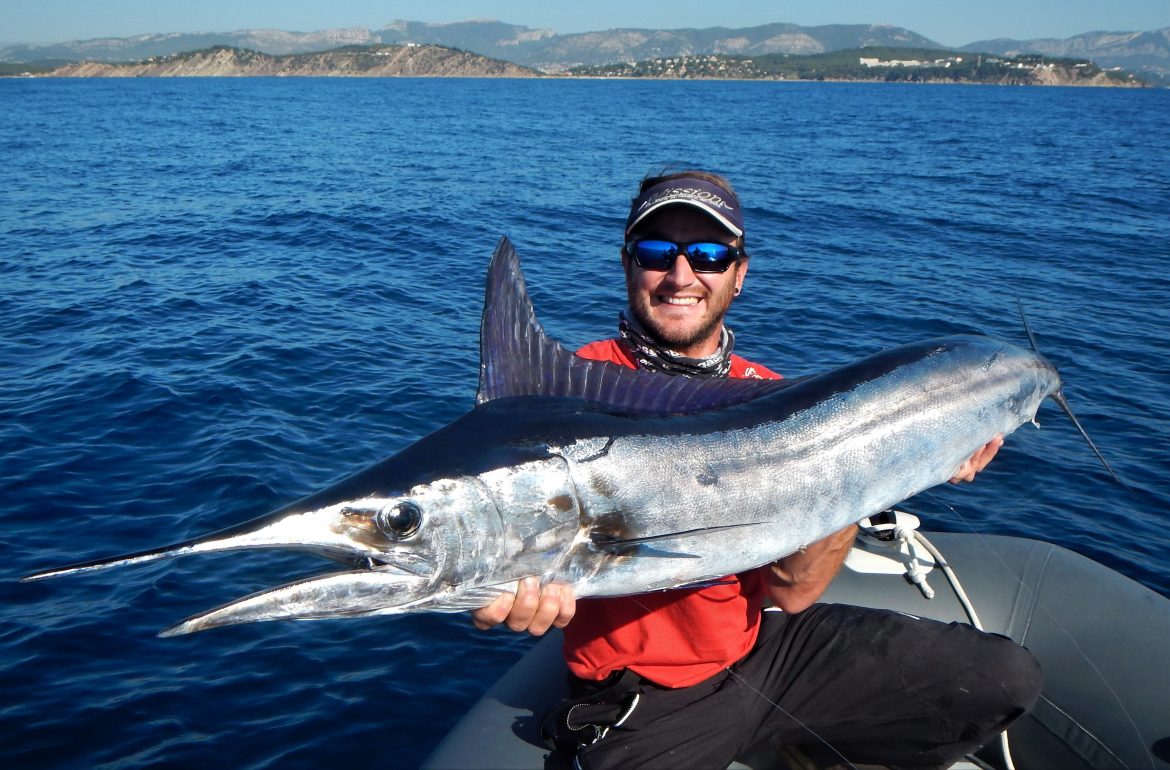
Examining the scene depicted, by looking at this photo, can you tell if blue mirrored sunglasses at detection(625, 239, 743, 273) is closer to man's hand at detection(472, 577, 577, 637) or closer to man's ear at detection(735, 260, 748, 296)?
man's ear at detection(735, 260, 748, 296)

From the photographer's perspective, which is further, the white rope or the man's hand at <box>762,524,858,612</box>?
the white rope

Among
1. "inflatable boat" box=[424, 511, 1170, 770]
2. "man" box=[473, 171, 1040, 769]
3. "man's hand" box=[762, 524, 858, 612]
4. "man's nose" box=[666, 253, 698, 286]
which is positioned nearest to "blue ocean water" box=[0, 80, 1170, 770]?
"inflatable boat" box=[424, 511, 1170, 770]

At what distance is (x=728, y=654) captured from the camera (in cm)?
341

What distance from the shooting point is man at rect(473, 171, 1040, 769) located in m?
3.25

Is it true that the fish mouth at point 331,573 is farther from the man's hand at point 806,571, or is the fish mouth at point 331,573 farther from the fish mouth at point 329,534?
the man's hand at point 806,571

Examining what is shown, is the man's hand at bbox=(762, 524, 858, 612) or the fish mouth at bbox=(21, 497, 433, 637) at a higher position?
the fish mouth at bbox=(21, 497, 433, 637)

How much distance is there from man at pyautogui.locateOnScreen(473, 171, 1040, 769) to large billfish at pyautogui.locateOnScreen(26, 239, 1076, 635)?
1.24ft

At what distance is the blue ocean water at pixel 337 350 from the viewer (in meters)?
5.66

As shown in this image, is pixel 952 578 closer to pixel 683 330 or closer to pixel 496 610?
pixel 683 330

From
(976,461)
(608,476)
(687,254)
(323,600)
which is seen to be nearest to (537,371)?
(608,476)

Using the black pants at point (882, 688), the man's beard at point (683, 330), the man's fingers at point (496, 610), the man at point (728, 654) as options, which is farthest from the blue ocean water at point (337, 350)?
the man's beard at point (683, 330)

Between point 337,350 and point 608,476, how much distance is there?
10.2 metres

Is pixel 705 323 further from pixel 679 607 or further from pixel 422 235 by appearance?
pixel 422 235

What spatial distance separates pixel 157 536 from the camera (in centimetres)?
717
